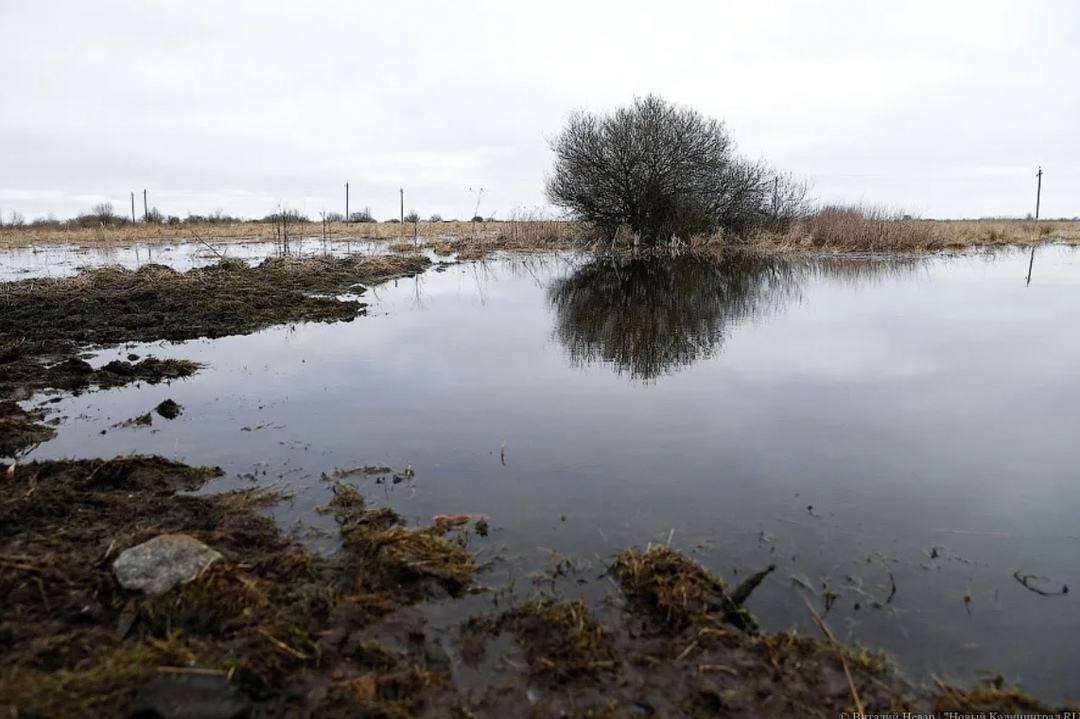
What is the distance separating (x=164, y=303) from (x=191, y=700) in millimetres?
11205

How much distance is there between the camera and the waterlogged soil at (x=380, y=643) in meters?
2.39

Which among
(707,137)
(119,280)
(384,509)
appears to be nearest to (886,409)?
(384,509)

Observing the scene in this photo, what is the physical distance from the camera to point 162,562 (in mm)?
3102

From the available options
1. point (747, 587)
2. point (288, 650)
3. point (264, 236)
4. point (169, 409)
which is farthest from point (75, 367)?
point (264, 236)

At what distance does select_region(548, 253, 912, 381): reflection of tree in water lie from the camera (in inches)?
342

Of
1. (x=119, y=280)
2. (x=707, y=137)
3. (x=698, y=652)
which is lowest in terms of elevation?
(x=698, y=652)

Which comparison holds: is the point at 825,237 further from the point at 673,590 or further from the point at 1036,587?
the point at 673,590

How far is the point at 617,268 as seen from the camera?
69.8 ft

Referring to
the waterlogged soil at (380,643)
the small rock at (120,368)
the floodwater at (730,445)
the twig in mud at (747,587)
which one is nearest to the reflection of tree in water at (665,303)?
the floodwater at (730,445)

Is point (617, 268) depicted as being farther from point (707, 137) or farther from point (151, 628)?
point (151, 628)

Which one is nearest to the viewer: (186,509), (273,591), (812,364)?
(273,591)

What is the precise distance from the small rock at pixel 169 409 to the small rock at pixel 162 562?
303 centimetres

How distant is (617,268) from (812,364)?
13.7m

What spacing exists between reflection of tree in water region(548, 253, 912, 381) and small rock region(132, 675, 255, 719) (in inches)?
220
